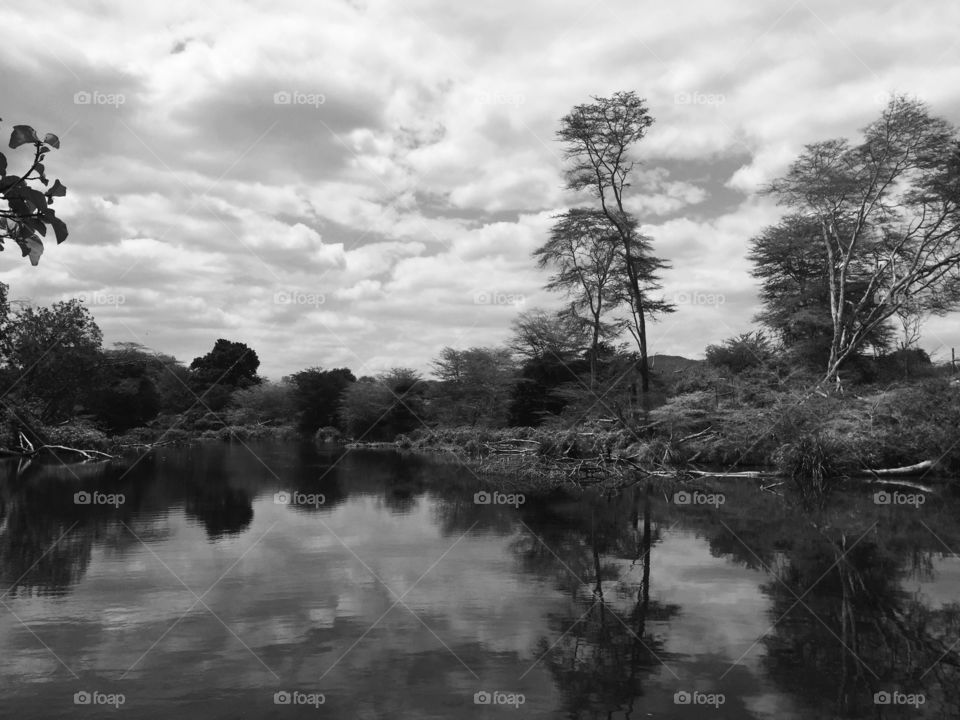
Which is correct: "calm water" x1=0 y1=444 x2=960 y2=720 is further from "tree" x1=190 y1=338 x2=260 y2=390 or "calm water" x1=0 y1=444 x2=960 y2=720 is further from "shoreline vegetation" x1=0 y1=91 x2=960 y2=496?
"tree" x1=190 y1=338 x2=260 y2=390

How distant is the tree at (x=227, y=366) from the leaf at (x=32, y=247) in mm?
78245

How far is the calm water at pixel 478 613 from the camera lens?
205 inches

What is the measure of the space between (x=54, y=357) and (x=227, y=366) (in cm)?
5124

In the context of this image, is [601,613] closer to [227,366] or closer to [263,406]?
[263,406]

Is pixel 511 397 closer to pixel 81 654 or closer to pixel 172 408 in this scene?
pixel 81 654

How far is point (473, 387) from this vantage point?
1649 inches

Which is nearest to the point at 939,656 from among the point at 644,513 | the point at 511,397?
the point at 644,513

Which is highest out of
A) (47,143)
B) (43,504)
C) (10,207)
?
(47,143)

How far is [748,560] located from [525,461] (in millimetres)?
14330

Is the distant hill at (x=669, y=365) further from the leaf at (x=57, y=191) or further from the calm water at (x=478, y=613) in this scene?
the leaf at (x=57, y=191)

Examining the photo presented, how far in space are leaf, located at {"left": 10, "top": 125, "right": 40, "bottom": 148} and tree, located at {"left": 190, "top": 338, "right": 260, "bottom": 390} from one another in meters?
78.4

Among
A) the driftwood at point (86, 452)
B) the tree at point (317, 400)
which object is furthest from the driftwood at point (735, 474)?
the tree at point (317, 400)

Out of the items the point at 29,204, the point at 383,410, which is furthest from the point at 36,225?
the point at 383,410

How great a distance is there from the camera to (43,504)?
14.9 meters
